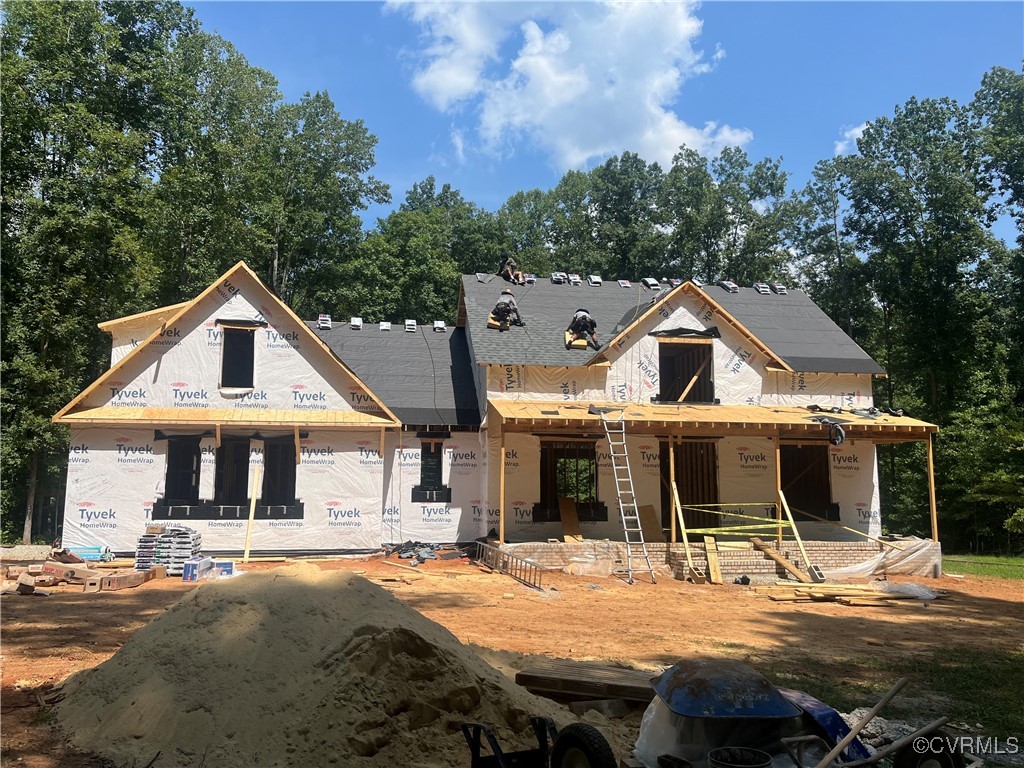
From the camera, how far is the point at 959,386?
3189 centimetres

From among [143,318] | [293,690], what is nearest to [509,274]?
[143,318]

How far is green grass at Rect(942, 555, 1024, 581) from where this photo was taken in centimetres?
1792

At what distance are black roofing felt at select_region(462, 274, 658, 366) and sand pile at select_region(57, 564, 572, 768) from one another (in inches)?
502

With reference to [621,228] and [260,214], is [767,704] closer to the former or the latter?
[260,214]

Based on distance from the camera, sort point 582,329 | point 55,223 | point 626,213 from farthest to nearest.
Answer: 1. point 626,213
2. point 55,223
3. point 582,329

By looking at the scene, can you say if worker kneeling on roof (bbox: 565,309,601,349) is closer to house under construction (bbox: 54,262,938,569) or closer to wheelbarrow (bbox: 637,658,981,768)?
house under construction (bbox: 54,262,938,569)

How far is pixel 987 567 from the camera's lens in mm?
19656

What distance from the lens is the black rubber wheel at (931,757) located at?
14.4ft

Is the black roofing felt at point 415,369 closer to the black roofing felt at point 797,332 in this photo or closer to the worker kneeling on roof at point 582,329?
the worker kneeling on roof at point 582,329

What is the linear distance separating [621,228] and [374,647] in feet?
132

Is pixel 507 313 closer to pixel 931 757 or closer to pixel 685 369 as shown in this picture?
pixel 685 369

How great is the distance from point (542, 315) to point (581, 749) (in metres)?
17.7

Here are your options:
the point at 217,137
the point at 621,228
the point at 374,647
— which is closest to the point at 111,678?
the point at 374,647

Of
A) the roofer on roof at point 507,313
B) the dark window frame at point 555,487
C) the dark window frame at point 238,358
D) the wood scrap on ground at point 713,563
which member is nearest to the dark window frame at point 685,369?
the dark window frame at point 555,487
